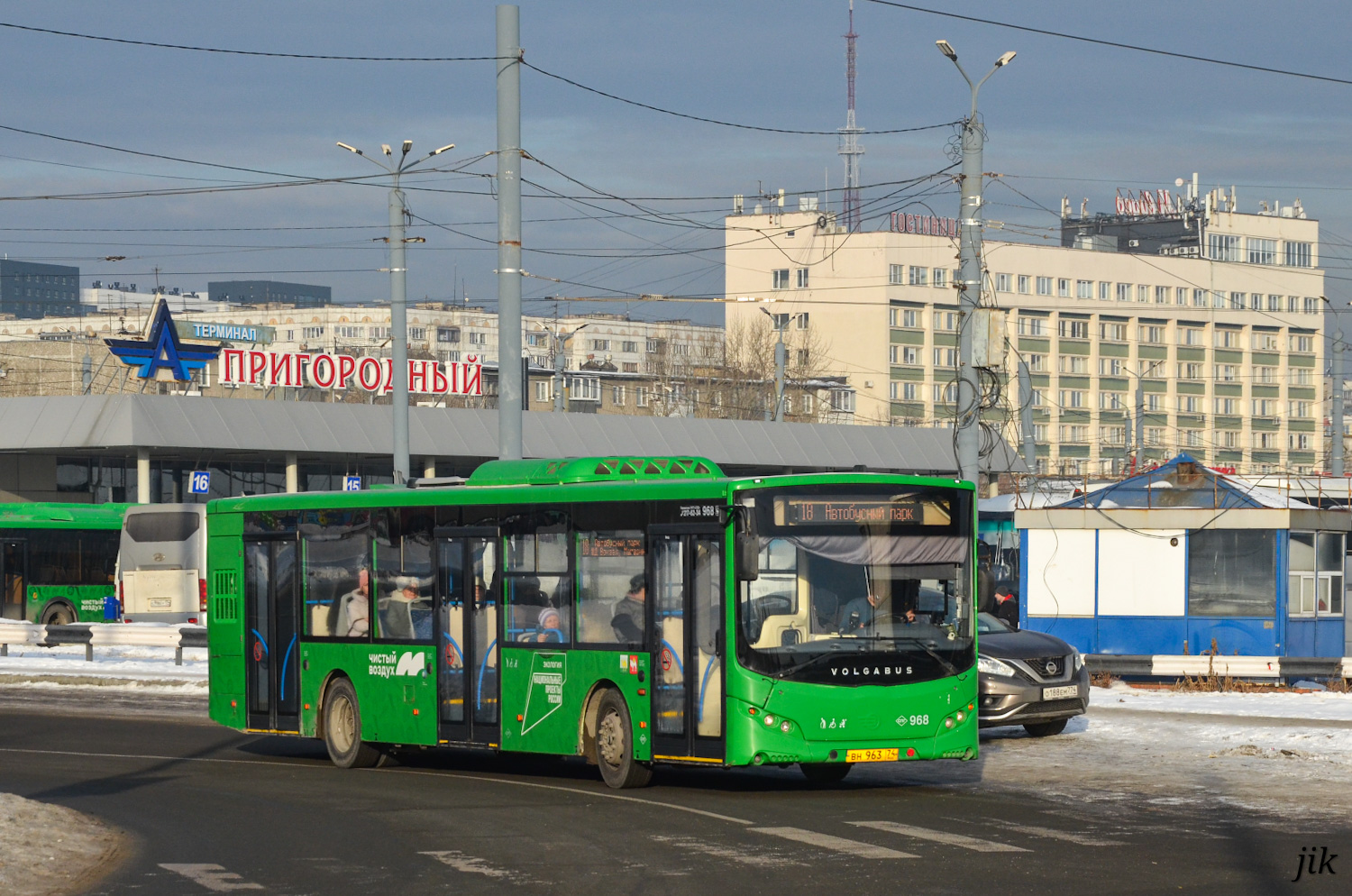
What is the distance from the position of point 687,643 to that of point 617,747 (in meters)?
1.19

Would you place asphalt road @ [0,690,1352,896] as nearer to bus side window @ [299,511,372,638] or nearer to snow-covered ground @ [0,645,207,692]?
bus side window @ [299,511,372,638]

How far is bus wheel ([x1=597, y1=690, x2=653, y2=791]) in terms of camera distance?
14750 millimetres

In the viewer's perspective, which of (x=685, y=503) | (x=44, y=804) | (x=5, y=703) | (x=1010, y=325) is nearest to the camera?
(x=44, y=804)

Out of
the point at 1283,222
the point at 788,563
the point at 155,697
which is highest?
the point at 1283,222

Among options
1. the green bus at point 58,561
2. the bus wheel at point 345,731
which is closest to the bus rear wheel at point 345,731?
the bus wheel at point 345,731

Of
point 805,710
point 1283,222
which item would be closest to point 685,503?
point 805,710

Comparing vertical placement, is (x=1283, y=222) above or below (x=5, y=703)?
above

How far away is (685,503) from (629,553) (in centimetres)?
69

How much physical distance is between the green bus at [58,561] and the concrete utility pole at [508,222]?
25194 millimetres

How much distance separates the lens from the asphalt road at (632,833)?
10.3 metres

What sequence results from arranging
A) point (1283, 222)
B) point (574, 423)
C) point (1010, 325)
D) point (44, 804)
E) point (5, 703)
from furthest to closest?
point (1283, 222) → point (1010, 325) → point (574, 423) → point (5, 703) → point (44, 804)

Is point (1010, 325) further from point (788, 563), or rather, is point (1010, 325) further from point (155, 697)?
point (788, 563)

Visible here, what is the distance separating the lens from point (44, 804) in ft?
43.6

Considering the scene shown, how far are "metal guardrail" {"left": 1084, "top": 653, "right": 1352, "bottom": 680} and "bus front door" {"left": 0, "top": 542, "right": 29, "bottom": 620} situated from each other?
Answer: 2689 centimetres
